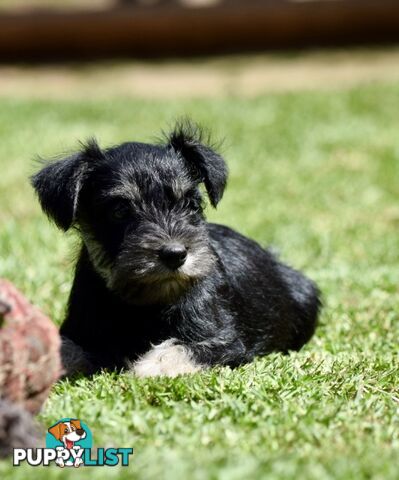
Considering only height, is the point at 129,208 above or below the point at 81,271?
above

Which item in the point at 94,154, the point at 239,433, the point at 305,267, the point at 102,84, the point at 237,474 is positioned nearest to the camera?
the point at 237,474

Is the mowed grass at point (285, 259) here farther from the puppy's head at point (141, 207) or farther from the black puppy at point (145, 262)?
the puppy's head at point (141, 207)

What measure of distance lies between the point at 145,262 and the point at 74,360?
842 millimetres

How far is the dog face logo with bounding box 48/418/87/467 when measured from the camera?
3794 mm

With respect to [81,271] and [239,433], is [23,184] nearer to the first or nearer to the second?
[81,271]

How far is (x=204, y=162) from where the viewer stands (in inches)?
223

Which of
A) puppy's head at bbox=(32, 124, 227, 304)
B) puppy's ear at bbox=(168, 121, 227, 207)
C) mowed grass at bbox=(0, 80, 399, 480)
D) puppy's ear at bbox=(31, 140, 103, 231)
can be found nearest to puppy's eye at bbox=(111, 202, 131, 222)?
puppy's head at bbox=(32, 124, 227, 304)

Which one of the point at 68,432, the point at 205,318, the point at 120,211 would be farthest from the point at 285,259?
the point at 68,432

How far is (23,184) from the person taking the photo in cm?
1181

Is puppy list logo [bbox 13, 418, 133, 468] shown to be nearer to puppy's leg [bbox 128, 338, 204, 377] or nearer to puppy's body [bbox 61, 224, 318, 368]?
puppy's leg [bbox 128, 338, 204, 377]

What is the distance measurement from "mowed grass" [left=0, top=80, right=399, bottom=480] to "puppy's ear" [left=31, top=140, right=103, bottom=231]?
2.92 ft

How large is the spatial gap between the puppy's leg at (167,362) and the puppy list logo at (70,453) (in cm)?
96

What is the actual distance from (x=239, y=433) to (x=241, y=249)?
2.44 m

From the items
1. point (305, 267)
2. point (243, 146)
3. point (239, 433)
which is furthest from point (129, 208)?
point (243, 146)
